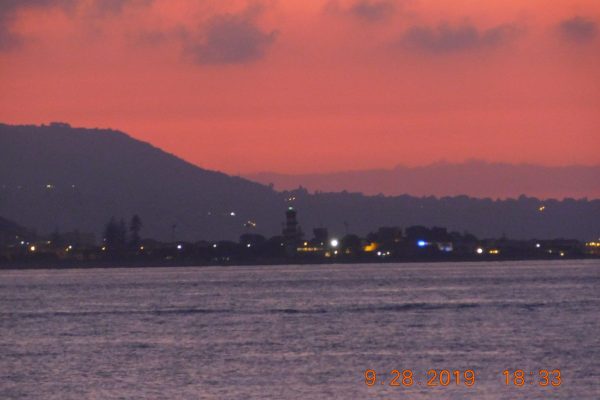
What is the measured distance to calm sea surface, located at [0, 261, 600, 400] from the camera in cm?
5031

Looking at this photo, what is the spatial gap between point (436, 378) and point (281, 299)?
69.1m

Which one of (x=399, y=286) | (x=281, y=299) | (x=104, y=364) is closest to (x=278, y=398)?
(x=104, y=364)

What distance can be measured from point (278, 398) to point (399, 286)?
109m

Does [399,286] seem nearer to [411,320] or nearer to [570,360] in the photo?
[411,320]

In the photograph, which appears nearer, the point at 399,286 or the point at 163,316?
the point at 163,316

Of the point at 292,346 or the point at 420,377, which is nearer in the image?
the point at 420,377

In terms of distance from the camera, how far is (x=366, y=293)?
134 m

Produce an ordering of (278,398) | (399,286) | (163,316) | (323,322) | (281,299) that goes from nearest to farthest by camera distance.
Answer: (278,398)
(323,322)
(163,316)
(281,299)
(399,286)

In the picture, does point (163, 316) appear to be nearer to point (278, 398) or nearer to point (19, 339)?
point (19, 339)

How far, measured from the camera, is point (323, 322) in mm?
85375

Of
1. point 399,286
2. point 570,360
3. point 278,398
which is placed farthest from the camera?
point 399,286

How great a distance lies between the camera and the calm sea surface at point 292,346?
165ft

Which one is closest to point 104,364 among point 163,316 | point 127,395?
point 127,395

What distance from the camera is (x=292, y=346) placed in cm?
6769
